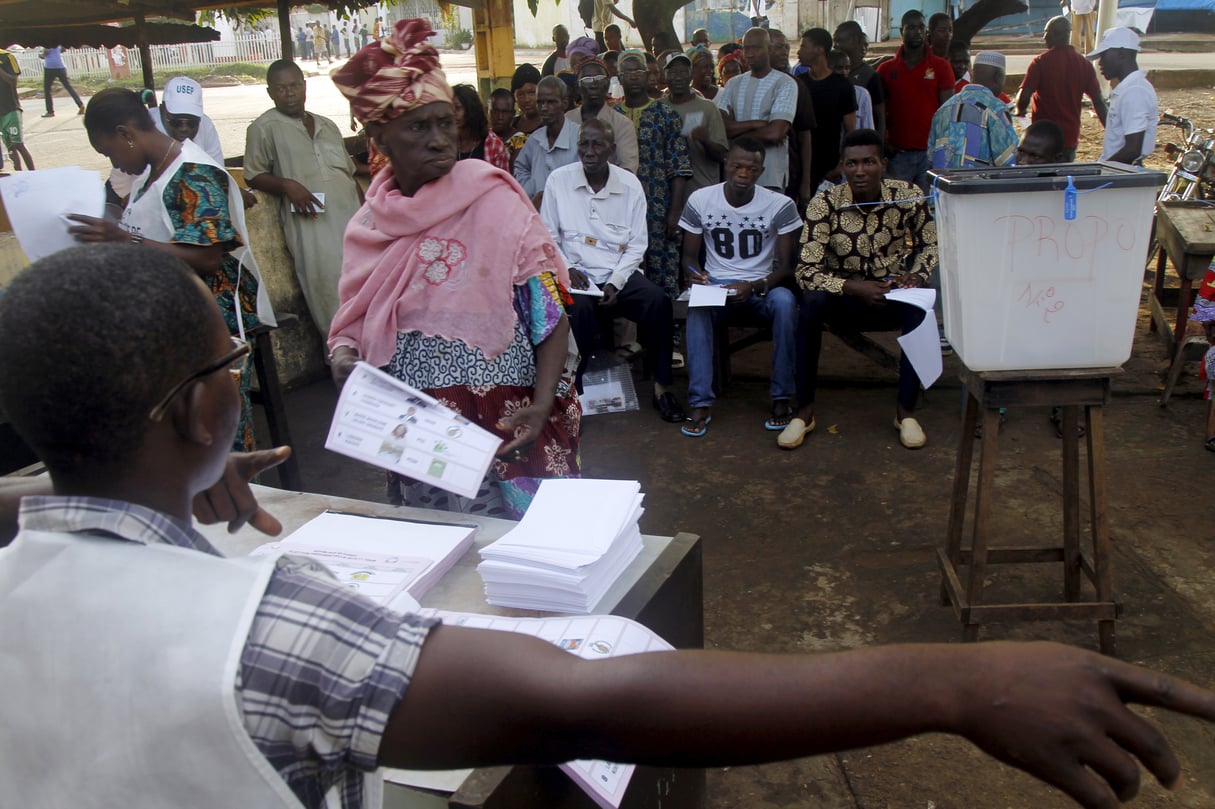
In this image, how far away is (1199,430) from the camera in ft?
15.4

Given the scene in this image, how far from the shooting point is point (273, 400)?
14.1 ft

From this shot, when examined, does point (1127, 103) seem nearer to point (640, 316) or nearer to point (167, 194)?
point (640, 316)

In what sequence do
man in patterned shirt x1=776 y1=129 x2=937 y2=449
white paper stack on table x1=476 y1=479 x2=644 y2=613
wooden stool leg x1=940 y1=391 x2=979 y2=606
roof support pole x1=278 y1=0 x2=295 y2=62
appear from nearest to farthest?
white paper stack on table x1=476 y1=479 x2=644 y2=613, wooden stool leg x1=940 y1=391 x2=979 y2=606, man in patterned shirt x1=776 y1=129 x2=937 y2=449, roof support pole x1=278 y1=0 x2=295 y2=62

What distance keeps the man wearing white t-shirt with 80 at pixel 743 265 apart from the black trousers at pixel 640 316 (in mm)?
185

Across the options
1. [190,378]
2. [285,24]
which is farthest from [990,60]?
[190,378]

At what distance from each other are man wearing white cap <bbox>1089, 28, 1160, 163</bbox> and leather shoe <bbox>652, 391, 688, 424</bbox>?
345cm

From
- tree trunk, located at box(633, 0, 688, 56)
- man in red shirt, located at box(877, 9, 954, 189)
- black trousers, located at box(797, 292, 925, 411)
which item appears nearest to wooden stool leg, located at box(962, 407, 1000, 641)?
black trousers, located at box(797, 292, 925, 411)

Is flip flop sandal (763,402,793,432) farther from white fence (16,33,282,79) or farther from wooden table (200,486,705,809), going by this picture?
white fence (16,33,282,79)

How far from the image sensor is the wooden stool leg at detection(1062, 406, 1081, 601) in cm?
306

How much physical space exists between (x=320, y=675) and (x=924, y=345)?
12.1ft

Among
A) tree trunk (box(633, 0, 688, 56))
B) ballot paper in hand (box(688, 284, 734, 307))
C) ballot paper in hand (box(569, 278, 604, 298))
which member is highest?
tree trunk (box(633, 0, 688, 56))

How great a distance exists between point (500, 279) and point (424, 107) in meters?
0.45

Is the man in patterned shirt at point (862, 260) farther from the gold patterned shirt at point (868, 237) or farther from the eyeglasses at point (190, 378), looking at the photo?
the eyeglasses at point (190, 378)

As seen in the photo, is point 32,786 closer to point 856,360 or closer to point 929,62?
point 856,360
